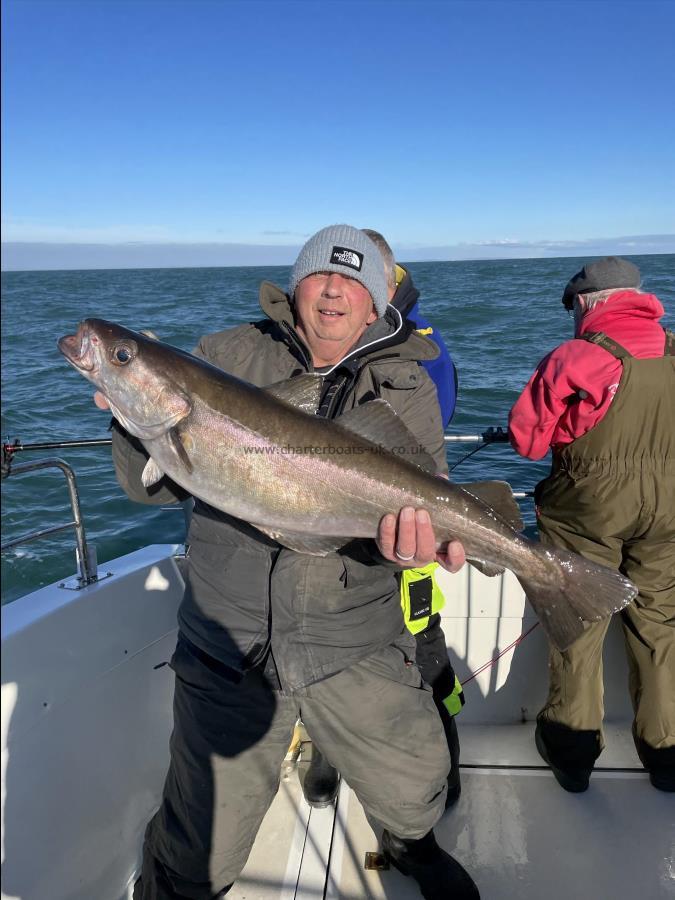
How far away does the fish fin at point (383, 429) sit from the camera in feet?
9.75

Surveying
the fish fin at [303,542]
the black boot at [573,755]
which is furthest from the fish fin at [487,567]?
the black boot at [573,755]

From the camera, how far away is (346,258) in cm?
329

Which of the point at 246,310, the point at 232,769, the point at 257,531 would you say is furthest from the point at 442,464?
the point at 246,310

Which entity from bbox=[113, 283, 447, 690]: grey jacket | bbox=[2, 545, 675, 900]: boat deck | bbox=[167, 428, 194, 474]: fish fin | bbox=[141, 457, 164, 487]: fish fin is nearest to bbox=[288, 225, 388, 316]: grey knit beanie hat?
bbox=[113, 283, 447, 690]: grey jacket

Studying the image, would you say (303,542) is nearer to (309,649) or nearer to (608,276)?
(309,649)

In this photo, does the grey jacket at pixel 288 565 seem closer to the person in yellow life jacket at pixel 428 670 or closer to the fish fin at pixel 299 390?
the fish fin at pixel 299 390

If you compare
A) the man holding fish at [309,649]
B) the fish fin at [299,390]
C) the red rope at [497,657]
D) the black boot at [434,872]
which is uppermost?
the fish fin at [299,390]

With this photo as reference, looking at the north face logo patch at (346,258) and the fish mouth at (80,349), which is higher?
the north face logo patch at (346,258)

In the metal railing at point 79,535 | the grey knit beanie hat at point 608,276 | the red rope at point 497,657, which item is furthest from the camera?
the red rope at point 497,657

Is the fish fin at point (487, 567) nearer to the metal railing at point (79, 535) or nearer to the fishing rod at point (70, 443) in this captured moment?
the fishing rod at point (70, 443)

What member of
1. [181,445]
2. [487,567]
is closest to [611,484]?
[487,567]

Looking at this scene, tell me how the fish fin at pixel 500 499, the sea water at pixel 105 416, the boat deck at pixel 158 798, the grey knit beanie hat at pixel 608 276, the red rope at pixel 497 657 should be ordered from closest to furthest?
the boat deck at pixel 158 798 < the fish fin at pixel 500 499 < the grey knit beanie hat at pixel 608 276 < the red rope at pixel 497 657 < the sea water at pixel 105 416

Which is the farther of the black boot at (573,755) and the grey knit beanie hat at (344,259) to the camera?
the black boot at (573,755)

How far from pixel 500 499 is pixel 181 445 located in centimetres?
156
